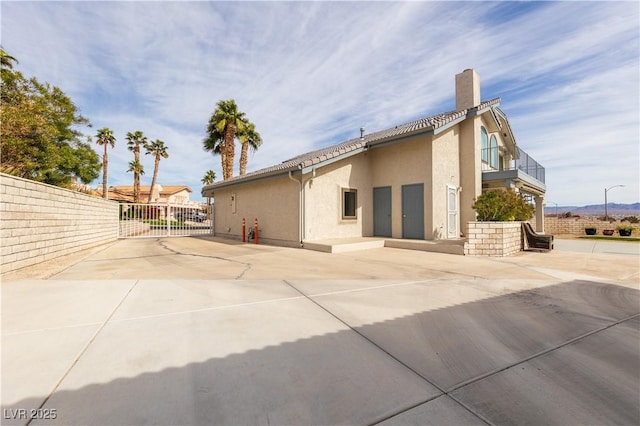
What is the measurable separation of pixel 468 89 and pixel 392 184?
6.88 m

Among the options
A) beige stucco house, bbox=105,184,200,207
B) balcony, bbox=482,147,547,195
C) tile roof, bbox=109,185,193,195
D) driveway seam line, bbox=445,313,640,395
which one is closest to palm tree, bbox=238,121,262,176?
balcony, bbox=482,147,547,195

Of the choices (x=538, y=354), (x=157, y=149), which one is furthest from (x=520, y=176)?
(x=157, y=149)

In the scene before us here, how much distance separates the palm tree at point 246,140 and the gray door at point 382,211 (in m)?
14.7

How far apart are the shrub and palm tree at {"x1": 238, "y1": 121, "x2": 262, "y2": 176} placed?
761 inches

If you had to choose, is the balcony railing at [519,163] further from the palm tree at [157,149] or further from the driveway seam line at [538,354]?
the palm tree at [157,149]

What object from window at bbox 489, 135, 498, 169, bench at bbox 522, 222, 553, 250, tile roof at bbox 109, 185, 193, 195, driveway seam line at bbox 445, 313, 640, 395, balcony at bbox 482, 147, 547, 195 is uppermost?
tile roof at bbox 109, 185, 193, 195

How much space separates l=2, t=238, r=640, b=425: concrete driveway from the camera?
1.93m

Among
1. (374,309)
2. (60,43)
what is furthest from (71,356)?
(60,43)

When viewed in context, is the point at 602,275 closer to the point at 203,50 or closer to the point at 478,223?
the point at 478,223

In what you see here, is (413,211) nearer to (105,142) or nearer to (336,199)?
(336,199)

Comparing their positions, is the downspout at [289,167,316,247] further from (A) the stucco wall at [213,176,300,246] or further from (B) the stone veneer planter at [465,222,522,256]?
(B) the stone veneer planter at [465,222,522,256]

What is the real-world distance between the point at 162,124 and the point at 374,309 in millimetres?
22335

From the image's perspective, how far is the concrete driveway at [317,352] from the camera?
193 centimetres

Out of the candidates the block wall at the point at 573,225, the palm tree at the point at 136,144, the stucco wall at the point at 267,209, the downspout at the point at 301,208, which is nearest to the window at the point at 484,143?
the downspout at the point at 301,208
